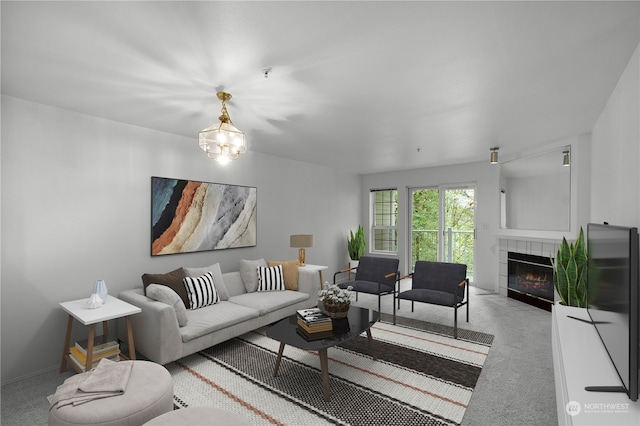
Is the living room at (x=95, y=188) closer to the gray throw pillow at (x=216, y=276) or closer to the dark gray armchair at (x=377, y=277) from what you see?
the gray throw pillow at (x=216, y=276)

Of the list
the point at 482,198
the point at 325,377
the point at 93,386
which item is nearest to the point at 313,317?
the point at 325,377

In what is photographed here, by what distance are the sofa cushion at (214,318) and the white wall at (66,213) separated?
0.84 meters

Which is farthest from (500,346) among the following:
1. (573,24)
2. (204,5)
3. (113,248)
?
(113,248)

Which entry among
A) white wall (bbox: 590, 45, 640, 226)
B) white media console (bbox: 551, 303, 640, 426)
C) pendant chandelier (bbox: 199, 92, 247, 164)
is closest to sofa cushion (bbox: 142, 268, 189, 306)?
pendant chandelier (bbox: 199, 92, 247, 164)

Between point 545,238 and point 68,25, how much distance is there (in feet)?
19.2

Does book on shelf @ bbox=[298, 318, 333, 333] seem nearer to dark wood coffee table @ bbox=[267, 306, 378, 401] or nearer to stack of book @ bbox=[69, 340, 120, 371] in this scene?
dark wood coffee table @ bbox=[267, 306, 378, 401]

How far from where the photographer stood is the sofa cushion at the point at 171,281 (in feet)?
10.6

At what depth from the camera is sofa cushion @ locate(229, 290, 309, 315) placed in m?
3.70

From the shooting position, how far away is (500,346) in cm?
341

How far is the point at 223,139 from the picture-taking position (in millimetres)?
2484

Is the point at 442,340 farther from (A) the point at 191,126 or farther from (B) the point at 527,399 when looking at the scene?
(A) the point at 191,126

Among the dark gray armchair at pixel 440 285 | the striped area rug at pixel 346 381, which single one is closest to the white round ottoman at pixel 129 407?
the striped area rug at pixel 346 381

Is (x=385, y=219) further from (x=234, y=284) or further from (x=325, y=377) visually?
(x=325, y=377)

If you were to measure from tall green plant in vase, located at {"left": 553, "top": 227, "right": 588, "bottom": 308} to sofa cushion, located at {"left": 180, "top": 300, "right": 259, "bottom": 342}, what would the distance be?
128 inches
